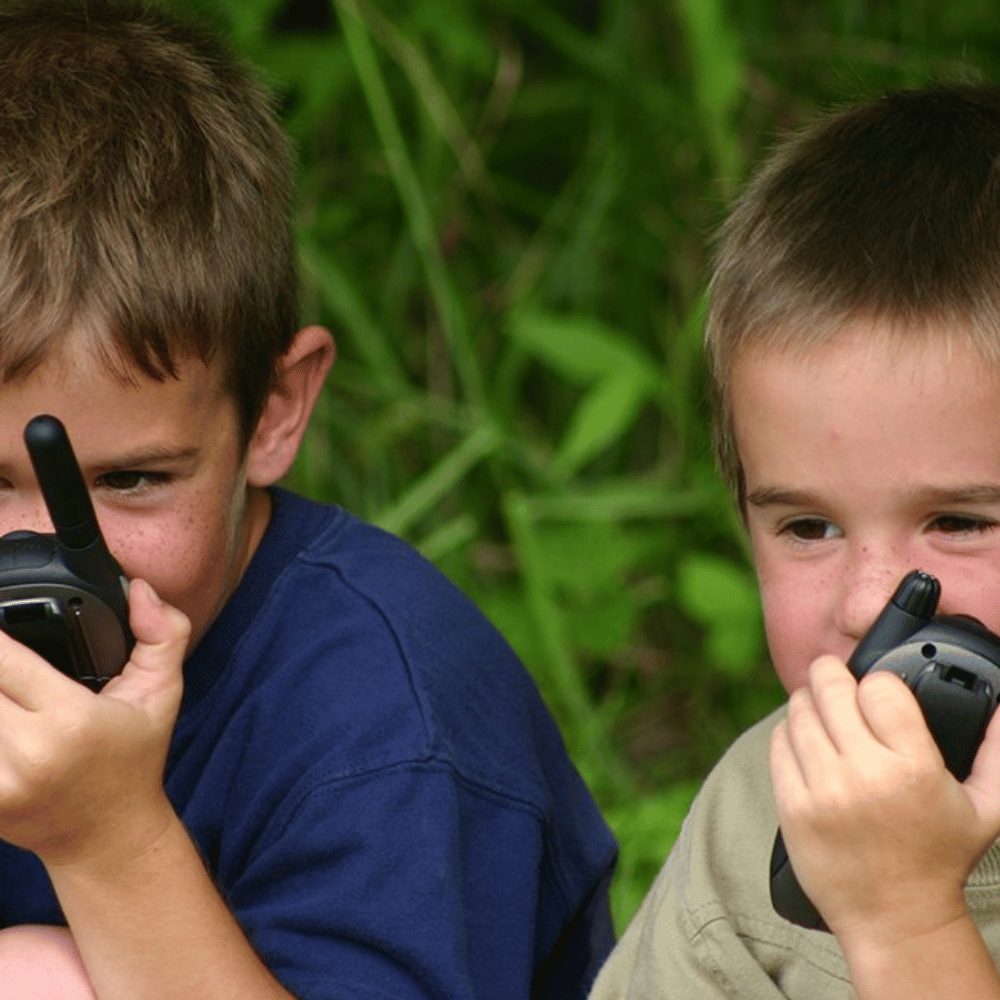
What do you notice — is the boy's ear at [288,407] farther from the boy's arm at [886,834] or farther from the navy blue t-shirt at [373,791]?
the boy's arm at [886,834]

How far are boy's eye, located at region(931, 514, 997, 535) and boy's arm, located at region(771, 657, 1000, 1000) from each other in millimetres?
197

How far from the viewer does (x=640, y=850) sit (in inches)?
111

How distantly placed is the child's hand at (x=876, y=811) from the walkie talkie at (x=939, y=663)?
0.14 feet

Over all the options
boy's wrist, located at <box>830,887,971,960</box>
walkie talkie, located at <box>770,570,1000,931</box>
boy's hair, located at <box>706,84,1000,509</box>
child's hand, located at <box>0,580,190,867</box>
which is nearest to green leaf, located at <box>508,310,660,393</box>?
boy's hair, located at <box>706,84,1000,509</box>

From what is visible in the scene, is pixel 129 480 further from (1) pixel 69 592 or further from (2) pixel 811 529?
(2) pixel 811 529

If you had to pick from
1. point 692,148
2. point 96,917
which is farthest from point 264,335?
point 692,148

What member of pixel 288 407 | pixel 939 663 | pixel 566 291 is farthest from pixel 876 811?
pixel 566 291

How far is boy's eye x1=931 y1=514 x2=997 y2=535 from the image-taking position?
67.1 inches

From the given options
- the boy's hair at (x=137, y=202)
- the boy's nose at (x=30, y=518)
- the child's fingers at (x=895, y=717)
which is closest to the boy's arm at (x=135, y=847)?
the boy's nose at (x=30, y=518)

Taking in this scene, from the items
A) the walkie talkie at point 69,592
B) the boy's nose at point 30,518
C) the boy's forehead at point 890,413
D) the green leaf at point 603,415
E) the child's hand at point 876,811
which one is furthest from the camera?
the green leaf at point 603,415

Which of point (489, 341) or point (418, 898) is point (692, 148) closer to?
point (489, 341)

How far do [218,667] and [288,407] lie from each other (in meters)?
0.27

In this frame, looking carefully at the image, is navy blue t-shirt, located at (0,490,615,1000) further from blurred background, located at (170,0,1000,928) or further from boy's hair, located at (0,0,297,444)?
blurred background, located at (170,0,1000,928)

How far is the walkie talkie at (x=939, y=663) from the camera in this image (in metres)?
1.61
